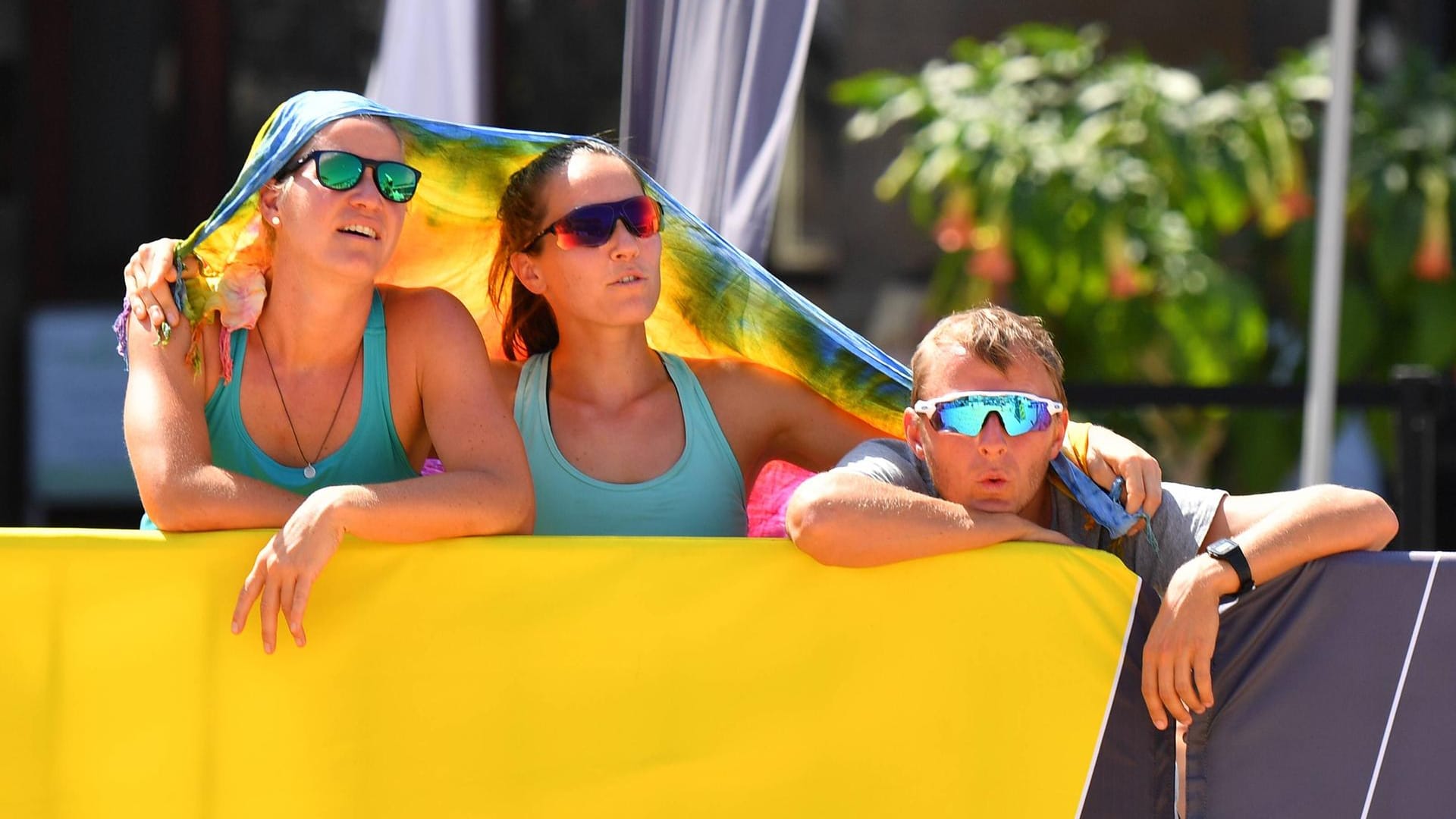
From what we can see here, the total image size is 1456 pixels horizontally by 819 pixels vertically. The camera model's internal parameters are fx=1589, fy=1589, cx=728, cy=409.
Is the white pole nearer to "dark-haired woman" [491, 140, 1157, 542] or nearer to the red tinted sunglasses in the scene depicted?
"dark-haired woman" [491, 140, 1157, 542]

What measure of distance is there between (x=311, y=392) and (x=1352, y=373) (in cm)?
417

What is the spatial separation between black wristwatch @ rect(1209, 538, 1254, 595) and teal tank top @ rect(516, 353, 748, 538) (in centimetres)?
92

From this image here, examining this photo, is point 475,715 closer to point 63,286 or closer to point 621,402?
point 621,402

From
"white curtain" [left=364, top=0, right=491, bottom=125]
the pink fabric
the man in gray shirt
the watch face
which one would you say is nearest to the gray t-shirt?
the man in gray shirt

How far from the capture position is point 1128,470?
2.49 m

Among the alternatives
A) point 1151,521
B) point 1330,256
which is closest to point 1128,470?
point 1151,521

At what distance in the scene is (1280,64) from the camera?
686cm

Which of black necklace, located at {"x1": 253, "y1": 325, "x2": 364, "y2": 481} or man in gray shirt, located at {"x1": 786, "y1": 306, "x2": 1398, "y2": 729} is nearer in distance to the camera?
man in gray shirt, located at {"x1": 786, "y1": 306, "x2": 1398, "y2": 729}

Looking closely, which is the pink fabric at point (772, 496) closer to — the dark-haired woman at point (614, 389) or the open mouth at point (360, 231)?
the dark-haired woman at point (614, 389)

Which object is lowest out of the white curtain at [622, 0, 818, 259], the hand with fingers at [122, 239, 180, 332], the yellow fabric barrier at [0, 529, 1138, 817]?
the yellow fabric barrier at [0, 529, 1138, 817]

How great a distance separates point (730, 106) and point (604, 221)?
72cm

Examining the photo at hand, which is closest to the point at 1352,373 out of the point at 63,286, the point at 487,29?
the point at 487,29

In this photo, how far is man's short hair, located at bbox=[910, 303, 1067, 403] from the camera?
7.97 ft

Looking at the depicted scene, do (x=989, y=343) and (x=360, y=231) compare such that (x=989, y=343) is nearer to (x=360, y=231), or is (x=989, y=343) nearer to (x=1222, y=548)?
(x=1222, y=548)
